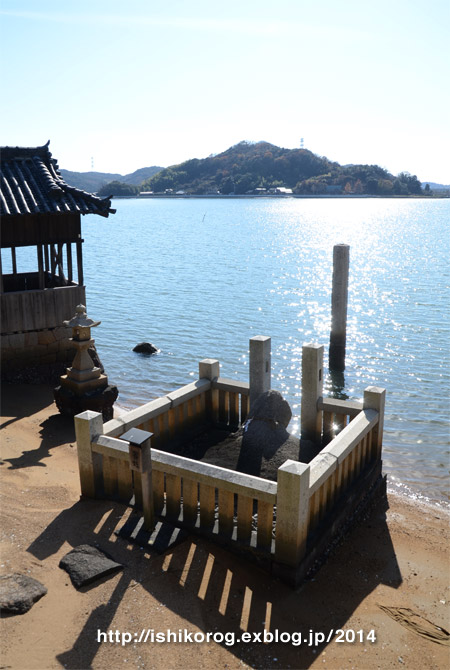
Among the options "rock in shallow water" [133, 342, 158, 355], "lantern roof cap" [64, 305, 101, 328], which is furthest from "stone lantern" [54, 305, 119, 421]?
"rock in shallow water" [133, 342, 158, 355]

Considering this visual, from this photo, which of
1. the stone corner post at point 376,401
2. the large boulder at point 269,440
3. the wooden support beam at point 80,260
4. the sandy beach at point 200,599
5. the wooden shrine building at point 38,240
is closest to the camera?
the sandy beach at point 200,599

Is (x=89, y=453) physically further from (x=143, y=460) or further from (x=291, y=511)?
(x=291, y=511)

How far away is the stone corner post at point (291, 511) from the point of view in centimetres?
650

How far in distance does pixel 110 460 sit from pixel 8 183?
339 inches

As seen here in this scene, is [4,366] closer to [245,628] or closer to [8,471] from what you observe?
[8,471]

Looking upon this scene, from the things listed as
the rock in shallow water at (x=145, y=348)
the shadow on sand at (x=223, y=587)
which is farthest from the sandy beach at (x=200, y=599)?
the rock in shallow water at (x=145, y=348)

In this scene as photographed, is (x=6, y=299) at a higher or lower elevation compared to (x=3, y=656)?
higher

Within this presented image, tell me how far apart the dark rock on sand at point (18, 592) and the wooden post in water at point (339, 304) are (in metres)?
14.3

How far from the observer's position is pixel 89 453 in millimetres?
8062

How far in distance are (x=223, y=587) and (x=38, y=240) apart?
33.1 feet

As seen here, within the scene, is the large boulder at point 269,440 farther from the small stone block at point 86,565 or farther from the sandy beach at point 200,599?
the small stone block at point 86,565

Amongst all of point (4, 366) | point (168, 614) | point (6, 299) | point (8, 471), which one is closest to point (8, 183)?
point (6, 299)

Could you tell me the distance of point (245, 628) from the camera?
5965 mm

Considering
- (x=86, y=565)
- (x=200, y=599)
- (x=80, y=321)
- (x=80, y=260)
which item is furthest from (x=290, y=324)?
(x=200, y=599)
